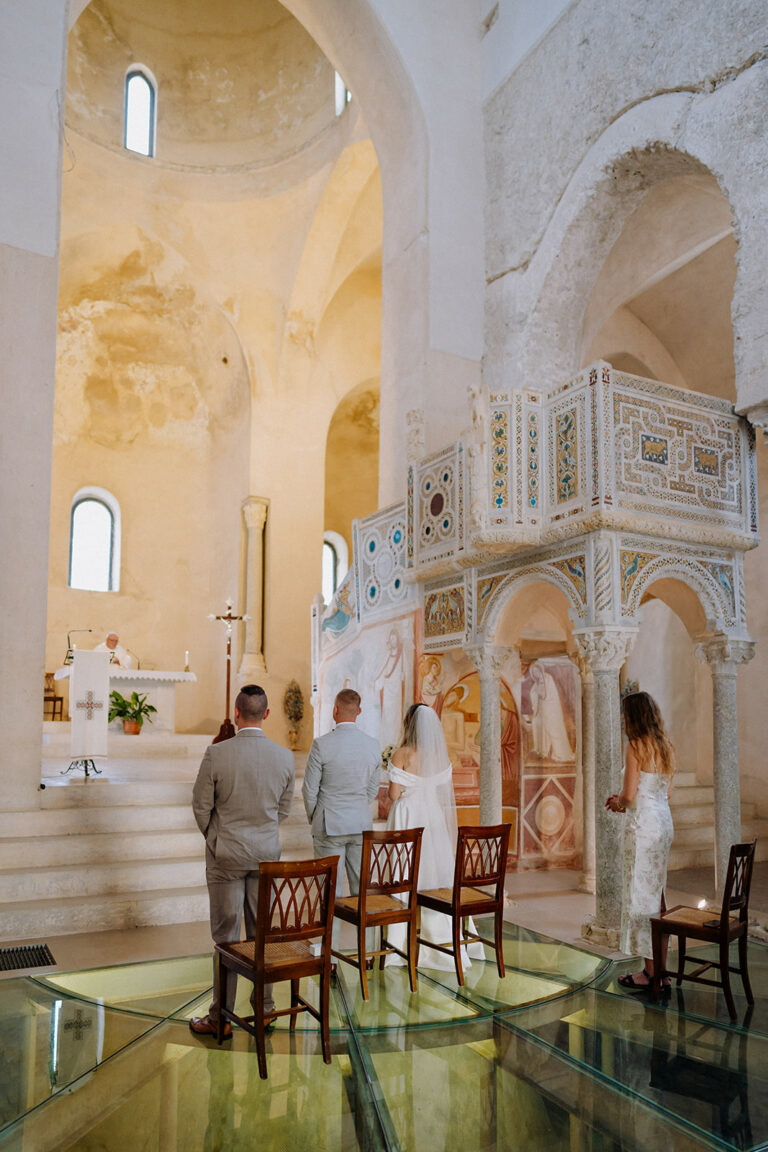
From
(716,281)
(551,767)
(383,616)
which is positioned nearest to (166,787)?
(383,616)

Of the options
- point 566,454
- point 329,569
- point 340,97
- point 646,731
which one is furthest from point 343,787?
point 329,569

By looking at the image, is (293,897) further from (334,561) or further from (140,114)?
(334,561)

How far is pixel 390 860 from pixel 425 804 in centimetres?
96

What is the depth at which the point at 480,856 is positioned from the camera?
18.6 ft

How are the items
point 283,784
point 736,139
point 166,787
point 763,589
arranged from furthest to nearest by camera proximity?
1. point 763,589
2. point 166,787
3. point 736,139
4. point 283,784

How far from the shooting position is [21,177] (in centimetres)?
912

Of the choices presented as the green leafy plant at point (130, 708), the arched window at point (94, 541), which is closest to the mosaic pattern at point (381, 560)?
the green leafy plant at point (130, 708)

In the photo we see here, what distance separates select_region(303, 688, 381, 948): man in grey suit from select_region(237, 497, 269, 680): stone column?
11385 mm

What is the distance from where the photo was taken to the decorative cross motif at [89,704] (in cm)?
956

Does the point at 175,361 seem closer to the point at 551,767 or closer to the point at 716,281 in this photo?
the point at 716,281

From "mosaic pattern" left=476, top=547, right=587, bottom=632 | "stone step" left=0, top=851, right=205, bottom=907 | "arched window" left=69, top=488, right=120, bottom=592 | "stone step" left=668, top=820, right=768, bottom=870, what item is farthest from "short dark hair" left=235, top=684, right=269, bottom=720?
"arched window" left=69, top=488, right=120, bottom=592

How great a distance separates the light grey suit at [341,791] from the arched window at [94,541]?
45.6 feet

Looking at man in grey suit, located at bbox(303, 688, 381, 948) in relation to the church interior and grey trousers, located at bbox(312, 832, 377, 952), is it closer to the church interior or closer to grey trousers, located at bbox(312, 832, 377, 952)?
grey trousers, located at bbox(312, 832, 377, 952)

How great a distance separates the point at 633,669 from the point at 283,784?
32.4ft
